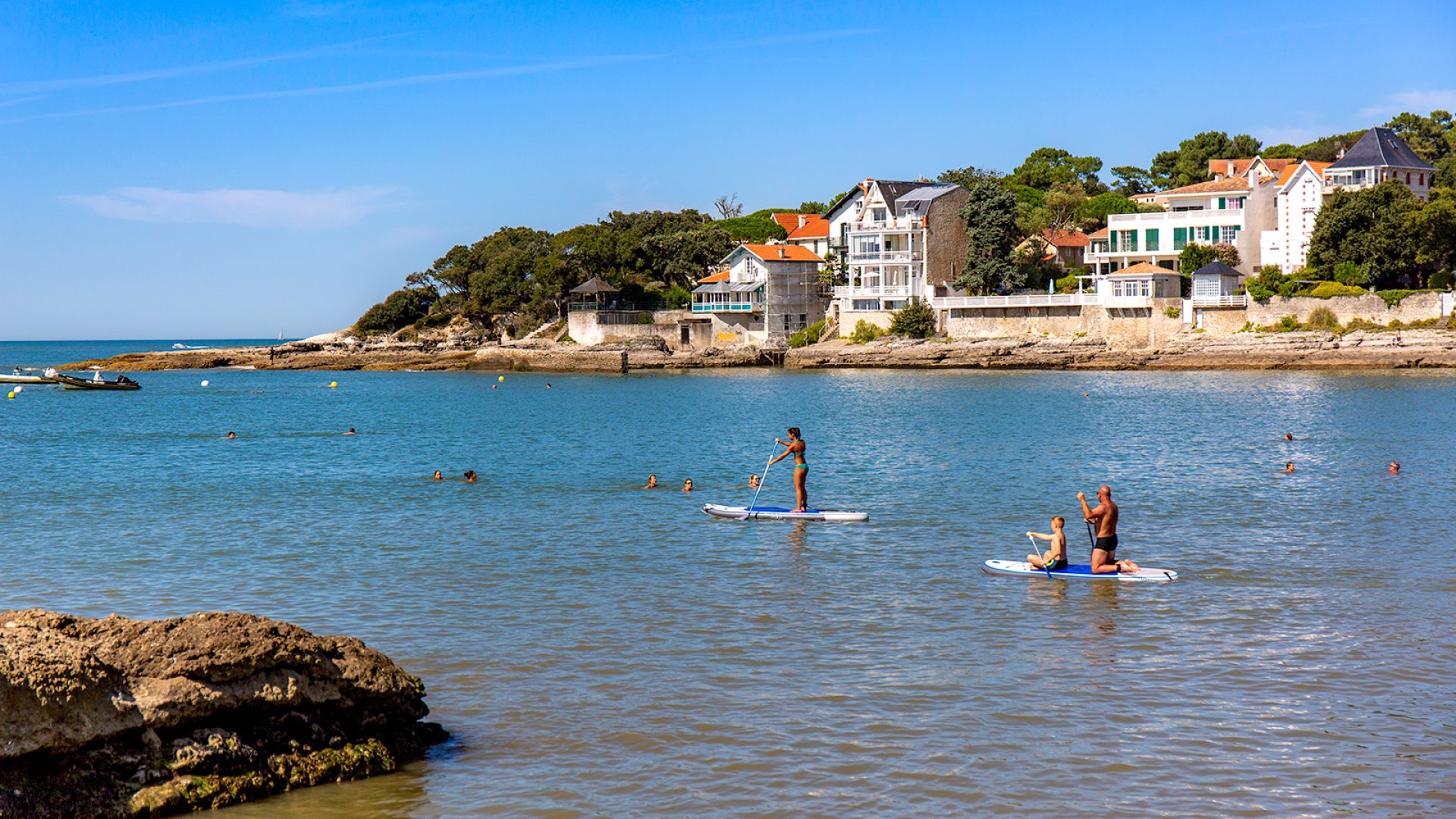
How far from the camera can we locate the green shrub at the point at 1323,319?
2827 inches

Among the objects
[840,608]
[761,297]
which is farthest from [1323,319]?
[840,608]

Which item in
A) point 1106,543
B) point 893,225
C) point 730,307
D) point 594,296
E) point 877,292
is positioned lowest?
point 1106,543

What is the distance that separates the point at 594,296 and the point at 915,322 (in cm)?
2815

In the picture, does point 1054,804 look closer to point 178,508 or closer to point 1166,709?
point 1166,709

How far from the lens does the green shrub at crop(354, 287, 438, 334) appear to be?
12038 cm

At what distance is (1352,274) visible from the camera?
72.8 meters

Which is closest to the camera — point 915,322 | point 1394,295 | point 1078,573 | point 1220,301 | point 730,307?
point 1078,573

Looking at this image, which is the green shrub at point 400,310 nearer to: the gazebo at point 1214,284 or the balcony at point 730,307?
the balcony at point 730,307

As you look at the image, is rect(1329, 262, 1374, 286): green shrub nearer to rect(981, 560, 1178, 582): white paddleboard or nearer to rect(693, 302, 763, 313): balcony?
rect(693, 302, 763, 313): balcony

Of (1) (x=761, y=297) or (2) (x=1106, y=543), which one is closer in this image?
(2) (x=1106, y=543)

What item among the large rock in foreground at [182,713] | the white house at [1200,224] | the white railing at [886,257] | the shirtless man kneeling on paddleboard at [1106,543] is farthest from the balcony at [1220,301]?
the large rock in foreground at [182,713]

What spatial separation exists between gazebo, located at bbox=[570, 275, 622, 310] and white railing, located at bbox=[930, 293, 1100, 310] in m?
28.1

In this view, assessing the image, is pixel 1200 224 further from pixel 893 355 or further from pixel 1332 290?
pixel 893 355

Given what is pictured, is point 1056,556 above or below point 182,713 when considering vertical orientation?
below
